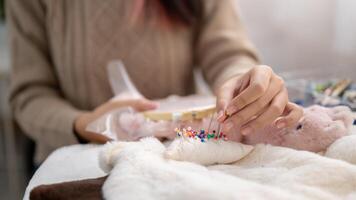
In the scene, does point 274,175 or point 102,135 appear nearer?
point 274,175

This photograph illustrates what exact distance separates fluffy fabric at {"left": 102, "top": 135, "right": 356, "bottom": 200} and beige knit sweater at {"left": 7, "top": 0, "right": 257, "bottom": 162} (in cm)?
A: 36

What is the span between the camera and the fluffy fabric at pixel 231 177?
1.20 feet

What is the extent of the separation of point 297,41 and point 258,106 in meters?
0.63

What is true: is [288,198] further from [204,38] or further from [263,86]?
[204,38]

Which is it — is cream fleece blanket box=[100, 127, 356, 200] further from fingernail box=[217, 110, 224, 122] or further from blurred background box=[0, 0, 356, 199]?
blurred background box=[0, 0, 356, 199]

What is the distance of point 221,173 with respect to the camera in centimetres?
42

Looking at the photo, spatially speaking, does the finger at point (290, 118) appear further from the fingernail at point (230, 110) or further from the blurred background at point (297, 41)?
the blurred background at point (297, 41)

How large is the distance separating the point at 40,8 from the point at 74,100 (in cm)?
18

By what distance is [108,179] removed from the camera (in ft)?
1.33

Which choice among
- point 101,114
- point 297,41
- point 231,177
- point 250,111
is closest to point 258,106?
point 250,111

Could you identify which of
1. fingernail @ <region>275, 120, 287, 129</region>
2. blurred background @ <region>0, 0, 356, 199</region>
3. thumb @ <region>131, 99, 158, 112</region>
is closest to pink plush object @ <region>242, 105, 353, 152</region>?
fingernail @ <region>275, 120, 287, 129</region>

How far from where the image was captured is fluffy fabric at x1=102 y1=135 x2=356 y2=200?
1.20ft

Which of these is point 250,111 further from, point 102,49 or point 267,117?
point 102,49

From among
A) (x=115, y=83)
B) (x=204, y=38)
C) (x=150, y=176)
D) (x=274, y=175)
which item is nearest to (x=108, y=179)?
(x=150, y=176)
